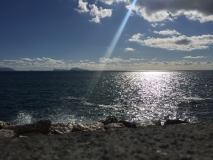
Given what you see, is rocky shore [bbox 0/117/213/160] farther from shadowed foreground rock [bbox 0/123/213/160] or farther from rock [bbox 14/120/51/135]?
rock [bbox 14/120/51/135]

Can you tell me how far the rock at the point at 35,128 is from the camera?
9797 mm

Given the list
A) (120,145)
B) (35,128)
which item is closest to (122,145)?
(120,145)

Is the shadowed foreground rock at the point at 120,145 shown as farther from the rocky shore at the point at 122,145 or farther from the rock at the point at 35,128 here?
the rock at the point at 35,128

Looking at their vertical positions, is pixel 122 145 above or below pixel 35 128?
above

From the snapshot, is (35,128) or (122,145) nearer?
(122,145)

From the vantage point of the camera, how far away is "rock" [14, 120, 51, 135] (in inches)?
386

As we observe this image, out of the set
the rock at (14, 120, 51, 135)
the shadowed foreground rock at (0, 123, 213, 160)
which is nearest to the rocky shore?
the shadowed foreground rock at (0, 123, 213, 160)

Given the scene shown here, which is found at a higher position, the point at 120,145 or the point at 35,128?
the point at 120,145

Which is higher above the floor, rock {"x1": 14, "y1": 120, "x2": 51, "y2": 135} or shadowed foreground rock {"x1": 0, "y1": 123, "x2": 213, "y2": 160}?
shadowed foreground rock {"x1": 0, "y1": 123, "x2": 213, "y2": 160}

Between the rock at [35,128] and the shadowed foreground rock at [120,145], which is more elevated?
the shadowed foreground rock at [120,145]

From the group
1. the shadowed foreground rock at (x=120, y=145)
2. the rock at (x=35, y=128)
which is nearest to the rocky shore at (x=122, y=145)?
the shadowed foreground rock at (x=120, y=145)

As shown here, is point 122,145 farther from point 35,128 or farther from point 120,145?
point 35,128

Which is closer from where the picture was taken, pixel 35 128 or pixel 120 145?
pixel 120 145

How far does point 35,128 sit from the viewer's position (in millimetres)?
10102
